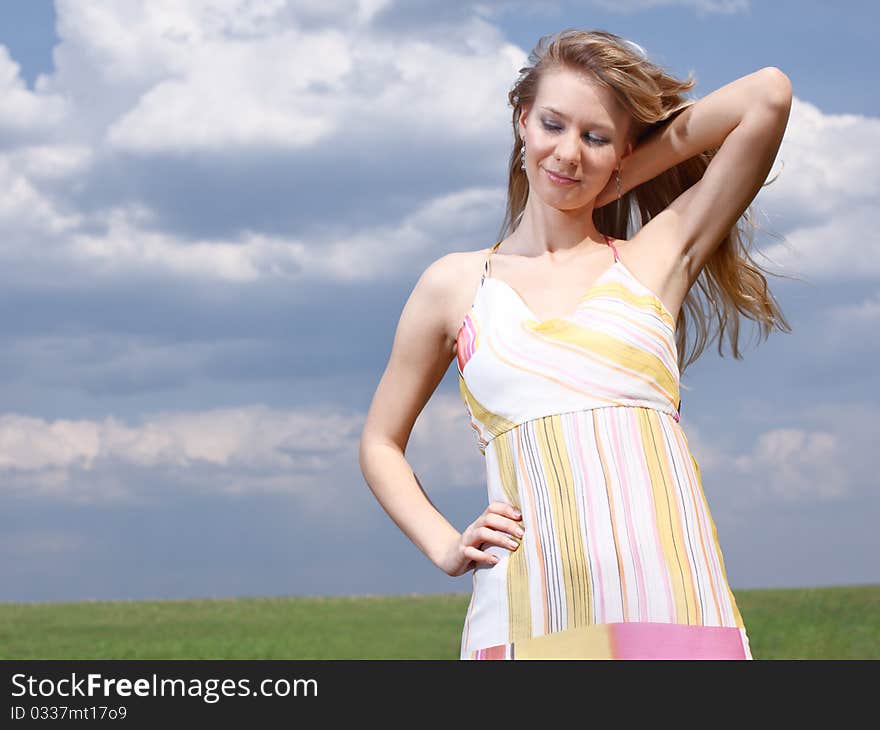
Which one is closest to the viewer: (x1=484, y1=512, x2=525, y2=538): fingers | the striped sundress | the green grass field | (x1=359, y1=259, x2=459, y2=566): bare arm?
the striped sundress

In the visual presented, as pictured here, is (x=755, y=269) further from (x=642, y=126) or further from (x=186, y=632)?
(x=186, y=632)

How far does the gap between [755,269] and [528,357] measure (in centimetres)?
94

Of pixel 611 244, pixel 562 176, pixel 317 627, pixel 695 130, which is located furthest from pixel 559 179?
pixel 317 627

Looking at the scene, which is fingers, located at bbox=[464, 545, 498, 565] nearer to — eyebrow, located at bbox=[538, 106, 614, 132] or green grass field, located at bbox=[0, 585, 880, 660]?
eyebrow, located at bbox=[538, 106, 614, 132]

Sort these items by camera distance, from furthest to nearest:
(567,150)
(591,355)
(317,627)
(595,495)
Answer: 1. (317,627)
2. (567,150)
3. (591,355)
4. (595,495)

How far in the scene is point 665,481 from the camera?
2.67 m

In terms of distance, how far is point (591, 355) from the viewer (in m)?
2.75

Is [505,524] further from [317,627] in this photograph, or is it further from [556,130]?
[317,627]

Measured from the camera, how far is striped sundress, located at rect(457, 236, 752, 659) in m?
2.59

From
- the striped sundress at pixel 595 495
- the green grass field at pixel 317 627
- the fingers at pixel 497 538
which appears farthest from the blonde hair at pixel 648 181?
the green grass field at pixel 317 627

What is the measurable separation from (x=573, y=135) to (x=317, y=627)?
926 centimetres

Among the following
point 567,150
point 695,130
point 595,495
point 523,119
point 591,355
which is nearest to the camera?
point 595,495

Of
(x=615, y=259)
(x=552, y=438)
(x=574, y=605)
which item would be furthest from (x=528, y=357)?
(x=574, y=605)

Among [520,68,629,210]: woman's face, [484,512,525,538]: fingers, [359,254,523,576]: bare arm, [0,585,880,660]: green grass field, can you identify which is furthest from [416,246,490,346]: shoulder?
[0,585,880,660]: green grass field
